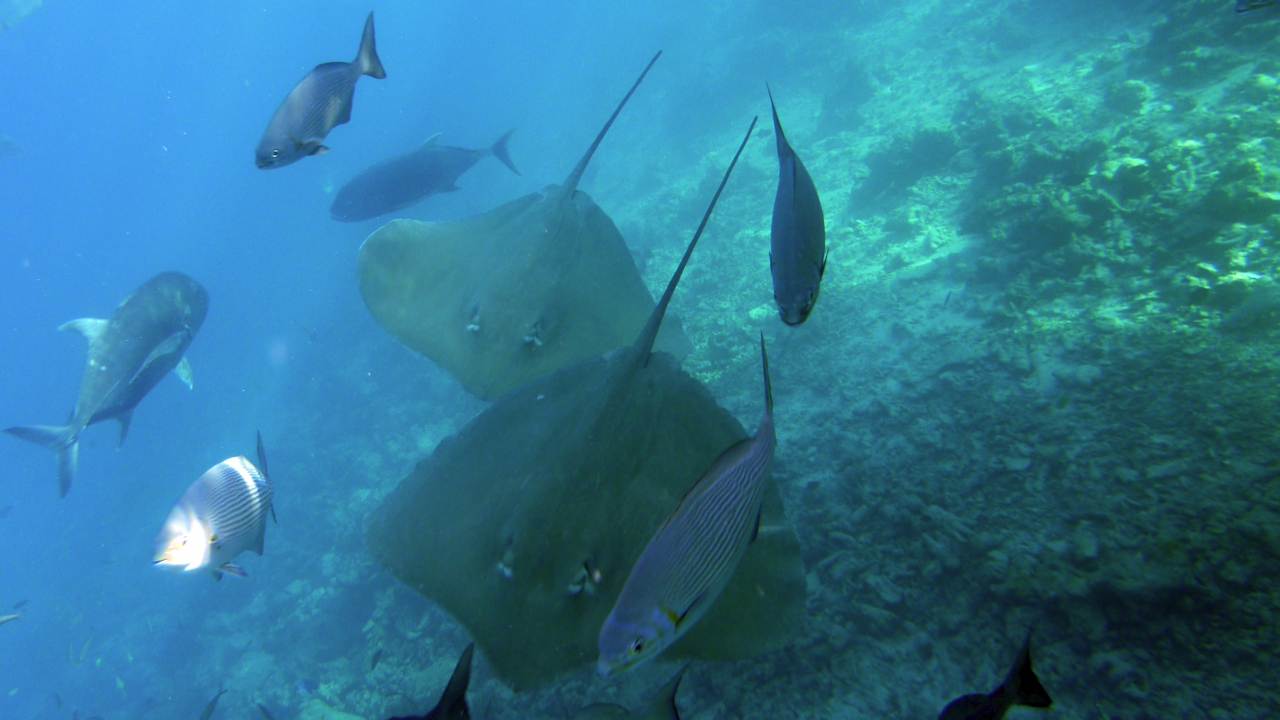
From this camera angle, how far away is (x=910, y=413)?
4496mm

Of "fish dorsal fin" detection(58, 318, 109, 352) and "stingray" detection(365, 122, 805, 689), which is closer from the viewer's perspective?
"stingray" detection(365, 122, 805, 689)

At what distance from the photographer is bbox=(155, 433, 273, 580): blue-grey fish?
123 inches

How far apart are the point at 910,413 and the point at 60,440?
9580 millimetres

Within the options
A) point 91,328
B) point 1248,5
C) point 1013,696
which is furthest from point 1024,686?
point 91,328

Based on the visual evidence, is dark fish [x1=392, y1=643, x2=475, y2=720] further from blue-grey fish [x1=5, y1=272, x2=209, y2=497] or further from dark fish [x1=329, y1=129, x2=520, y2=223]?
dark fish [x1=329, y1=129, x2=520, y2=223]

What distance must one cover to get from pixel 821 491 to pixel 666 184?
17489mm

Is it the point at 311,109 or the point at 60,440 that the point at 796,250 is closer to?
the point at 311,109

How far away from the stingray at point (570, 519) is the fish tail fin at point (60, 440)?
18.3 feet

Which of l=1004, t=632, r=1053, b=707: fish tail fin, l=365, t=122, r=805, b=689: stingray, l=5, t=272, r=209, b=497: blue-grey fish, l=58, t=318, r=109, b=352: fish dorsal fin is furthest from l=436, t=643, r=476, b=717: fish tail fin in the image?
l=58, t=318, r=109, b=352: fish dorsal fin

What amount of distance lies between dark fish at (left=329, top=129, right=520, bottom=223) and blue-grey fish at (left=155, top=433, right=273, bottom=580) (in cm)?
617

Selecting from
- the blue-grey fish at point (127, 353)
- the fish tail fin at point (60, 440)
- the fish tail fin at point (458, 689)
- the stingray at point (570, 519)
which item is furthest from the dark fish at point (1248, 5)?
the fish tail fin at point (60, 440)

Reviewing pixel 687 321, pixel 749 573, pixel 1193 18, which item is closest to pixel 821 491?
pixel 749 573

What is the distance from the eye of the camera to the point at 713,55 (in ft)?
86.9

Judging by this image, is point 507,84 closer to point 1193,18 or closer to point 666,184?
point 666,184
